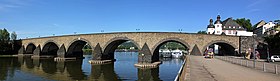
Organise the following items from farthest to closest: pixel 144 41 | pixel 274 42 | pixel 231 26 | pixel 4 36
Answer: pixel 231 26 < pixel 4 36 < pixel 144 41 < pixel 274 42

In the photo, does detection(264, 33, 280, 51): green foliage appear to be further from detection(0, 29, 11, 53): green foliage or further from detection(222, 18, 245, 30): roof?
detection(0, 29, 11, 53): green foliage

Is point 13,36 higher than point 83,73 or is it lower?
higher

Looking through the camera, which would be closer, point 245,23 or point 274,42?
point 274,42

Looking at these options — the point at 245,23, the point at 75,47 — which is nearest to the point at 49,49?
the point at 75,47

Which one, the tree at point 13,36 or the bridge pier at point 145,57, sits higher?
the tree at point 13,36

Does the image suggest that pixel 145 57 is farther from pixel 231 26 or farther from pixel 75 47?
pixel 231 26

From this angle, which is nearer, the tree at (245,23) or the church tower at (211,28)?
the church tower at (211,28)

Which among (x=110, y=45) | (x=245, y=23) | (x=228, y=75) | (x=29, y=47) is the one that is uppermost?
(x=245, y=23)

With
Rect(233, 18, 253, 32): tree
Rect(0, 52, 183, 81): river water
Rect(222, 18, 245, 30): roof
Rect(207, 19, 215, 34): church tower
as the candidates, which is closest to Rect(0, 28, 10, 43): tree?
Rect(0, 52, 183, 81): river water

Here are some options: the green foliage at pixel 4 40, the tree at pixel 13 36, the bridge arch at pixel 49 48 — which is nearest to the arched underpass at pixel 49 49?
the bridge arch at pixel 49 48

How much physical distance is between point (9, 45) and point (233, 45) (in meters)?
66.0

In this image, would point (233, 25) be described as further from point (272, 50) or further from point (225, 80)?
point (225, 80)

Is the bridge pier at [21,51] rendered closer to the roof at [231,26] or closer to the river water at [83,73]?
the river water at [83,73]

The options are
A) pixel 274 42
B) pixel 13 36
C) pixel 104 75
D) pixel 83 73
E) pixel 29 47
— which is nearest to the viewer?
pixel 104 75
